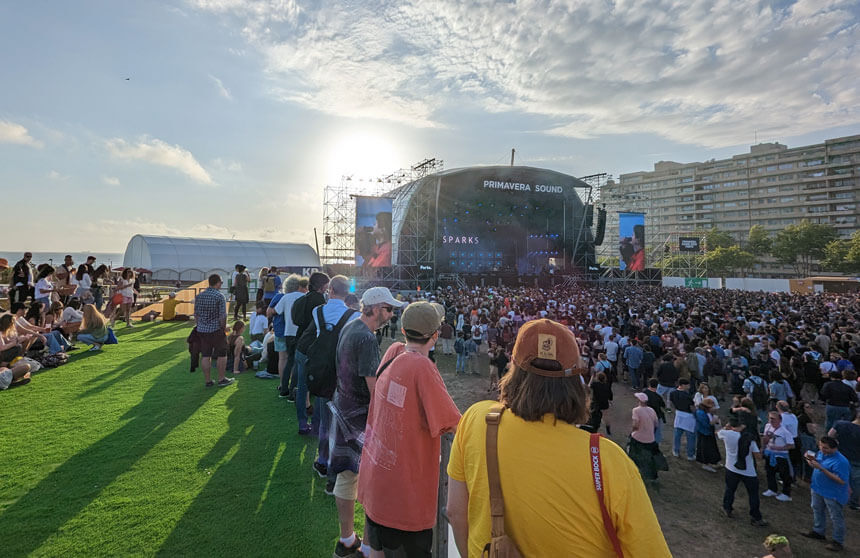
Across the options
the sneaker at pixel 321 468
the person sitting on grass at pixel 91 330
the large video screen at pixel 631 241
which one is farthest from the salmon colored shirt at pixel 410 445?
the large video screen at pixel 631 241

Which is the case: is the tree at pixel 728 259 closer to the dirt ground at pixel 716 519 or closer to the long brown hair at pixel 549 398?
the dirt ground at pixel 716 519

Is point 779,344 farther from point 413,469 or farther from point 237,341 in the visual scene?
point 237,341

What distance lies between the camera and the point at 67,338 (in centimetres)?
889

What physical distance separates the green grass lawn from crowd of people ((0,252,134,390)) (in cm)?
62

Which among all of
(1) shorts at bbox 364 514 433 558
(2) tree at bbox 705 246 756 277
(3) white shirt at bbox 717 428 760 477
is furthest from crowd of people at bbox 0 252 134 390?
(2) tree at bbox 705 246 756 277

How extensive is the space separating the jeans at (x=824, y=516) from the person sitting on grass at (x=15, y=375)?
437 inches

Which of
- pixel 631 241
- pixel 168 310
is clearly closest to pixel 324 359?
pixel 168 310

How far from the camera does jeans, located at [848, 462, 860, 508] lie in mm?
5273

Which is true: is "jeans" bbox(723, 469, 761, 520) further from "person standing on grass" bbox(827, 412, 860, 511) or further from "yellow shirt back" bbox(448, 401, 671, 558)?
"yellow shirt back" bbox(448, 401, 671, 558)

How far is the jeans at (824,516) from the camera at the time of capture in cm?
477

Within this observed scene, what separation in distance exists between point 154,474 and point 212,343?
101 inches

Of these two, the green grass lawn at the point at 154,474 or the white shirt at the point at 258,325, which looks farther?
the white shirt at the point at 258,325

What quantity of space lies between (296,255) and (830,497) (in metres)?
49.2

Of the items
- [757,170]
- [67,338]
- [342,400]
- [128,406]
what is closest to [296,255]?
[67,338]
